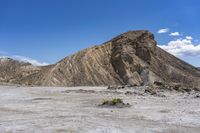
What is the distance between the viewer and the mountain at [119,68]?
80.3 m

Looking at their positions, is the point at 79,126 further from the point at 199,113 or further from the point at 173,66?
the point at 173,66

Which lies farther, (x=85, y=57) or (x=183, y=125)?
(x=85, y=57)

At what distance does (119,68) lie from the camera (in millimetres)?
84875

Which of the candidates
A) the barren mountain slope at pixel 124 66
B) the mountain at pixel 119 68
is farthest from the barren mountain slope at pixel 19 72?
the barren mountain slope at pixel 124 66

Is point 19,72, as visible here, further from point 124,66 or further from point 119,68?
point 124,66

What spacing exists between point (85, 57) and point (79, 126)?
69.6m

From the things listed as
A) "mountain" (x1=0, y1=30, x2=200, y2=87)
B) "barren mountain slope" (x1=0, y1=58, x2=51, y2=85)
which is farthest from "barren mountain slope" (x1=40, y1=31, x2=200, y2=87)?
"barren mountain slope" (x1=0, y1=58, x2=51, y2=85)

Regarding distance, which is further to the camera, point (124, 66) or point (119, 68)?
point (119, 68)

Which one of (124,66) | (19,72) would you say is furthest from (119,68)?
(19,72)

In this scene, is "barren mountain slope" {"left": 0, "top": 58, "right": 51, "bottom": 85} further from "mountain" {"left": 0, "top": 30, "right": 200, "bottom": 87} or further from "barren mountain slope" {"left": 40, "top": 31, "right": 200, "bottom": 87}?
"barren mountain slope" {"left": 40, "top": 31, "right": 200, "bottom": 87}

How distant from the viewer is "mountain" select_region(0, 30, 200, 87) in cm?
8031

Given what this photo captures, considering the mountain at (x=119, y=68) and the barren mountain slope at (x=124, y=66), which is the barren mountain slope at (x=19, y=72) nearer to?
the mountain at (x=119, y=68)

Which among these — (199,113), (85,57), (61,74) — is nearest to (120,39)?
(85,57)

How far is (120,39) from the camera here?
90.9 metres
